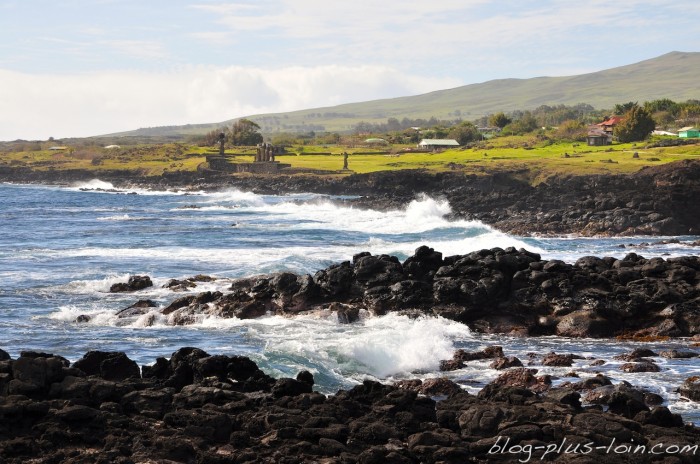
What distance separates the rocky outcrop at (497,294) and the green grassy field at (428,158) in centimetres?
A: 4771

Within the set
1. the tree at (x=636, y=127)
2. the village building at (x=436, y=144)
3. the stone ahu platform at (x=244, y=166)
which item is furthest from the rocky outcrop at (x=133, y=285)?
the village building at (x=436, y=144)

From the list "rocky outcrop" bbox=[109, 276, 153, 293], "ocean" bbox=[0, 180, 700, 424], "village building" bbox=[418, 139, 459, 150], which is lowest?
"ocean" bbox=[0, 180, 700, 424]

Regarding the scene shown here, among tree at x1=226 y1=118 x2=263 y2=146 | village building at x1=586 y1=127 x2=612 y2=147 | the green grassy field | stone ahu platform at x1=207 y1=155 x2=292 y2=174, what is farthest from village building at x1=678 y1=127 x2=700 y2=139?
tree at x1=226 y1=118 x2=263 y2=146

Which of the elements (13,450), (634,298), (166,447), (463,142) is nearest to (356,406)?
(166,447)

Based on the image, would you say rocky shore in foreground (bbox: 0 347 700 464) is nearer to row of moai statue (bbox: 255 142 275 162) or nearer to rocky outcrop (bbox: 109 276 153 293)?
rocky outcrop (bbox: 109 276 153 293)

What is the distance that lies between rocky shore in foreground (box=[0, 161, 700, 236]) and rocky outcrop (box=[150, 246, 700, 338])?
2661 centimetres

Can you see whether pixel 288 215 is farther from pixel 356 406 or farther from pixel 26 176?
pixel 26 176

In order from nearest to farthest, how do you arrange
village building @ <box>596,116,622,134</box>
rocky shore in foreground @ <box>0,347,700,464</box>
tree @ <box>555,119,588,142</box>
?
1. rocky shore in foreground @ <box>0,347,700,464</box>
2. village building @ <box>596,116,622,134</box>
3. tree @ <box>555,119,588,142</box>

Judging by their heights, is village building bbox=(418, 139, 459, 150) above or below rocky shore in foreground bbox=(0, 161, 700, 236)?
above

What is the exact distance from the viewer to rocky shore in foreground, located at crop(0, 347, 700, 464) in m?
18.3

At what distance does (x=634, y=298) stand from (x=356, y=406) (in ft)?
51.3

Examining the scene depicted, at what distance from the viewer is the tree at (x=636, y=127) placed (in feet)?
376

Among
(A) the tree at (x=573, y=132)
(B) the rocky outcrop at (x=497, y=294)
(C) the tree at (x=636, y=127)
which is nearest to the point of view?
(B) the rocky outcrop at (x=497, y=294)

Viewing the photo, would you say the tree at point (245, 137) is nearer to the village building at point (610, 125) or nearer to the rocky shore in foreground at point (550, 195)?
the rocky shore in foreground at point (550, 195)
